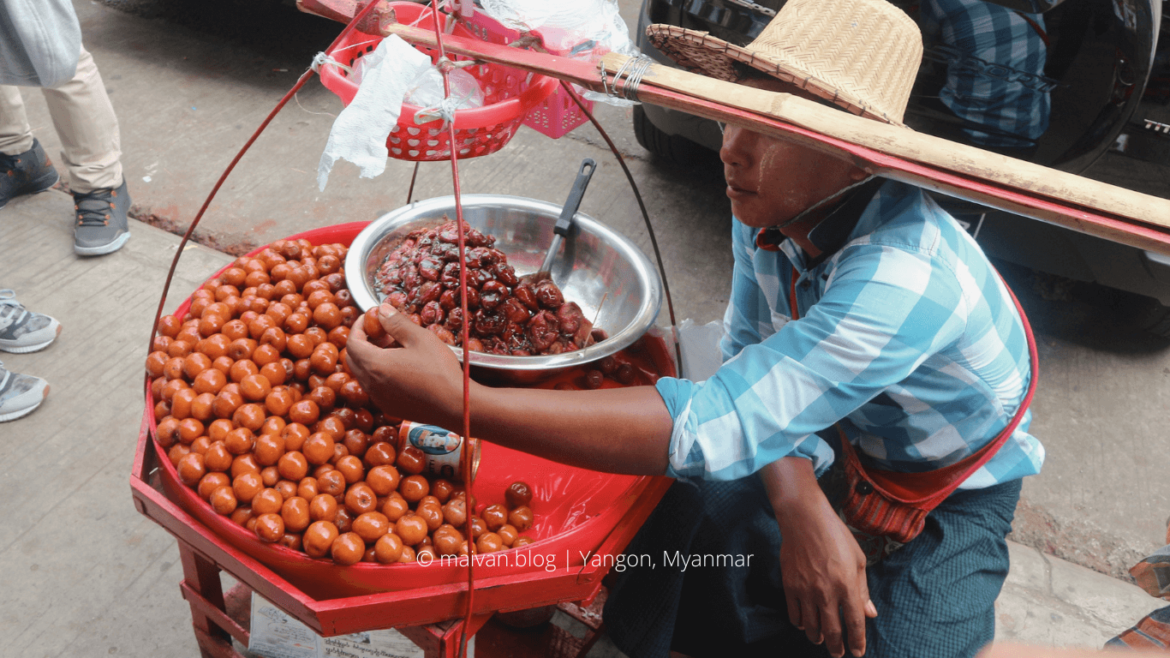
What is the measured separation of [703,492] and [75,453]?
2.09 meters

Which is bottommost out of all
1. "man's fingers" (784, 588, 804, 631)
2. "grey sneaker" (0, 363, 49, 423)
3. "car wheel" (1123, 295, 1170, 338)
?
"grey sneaker" (0, 363, 49, 423)

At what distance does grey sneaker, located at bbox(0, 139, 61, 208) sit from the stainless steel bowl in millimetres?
2423

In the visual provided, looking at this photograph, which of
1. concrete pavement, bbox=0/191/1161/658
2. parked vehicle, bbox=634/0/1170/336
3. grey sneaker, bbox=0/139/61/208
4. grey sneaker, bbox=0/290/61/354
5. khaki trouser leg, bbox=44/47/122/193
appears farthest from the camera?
grey sneaker, bbox=0/139/61/208

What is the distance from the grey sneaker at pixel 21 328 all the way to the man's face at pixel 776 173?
2.68 m

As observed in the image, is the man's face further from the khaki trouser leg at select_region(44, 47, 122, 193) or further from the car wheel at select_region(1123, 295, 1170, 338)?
the khaki trouser leg at select_region(44, 47, 122, 193)

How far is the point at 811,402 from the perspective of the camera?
49.3 inches

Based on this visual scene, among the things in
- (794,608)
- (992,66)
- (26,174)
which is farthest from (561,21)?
(26,174)

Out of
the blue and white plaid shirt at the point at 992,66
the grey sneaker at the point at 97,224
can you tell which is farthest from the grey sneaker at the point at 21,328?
the blue and white plaid shirt at the point at 992,66

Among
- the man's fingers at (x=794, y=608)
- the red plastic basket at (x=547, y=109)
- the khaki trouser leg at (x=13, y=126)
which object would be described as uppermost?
the red plastic basket at (x=547, y=109)

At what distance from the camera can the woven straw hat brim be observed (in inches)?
49.3

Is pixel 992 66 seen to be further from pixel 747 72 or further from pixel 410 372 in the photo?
pixel 410 372

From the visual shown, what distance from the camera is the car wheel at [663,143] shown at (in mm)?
4043

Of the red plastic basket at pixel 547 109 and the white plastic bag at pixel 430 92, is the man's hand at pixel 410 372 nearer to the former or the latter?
the white plastic bag at pixel 430 92

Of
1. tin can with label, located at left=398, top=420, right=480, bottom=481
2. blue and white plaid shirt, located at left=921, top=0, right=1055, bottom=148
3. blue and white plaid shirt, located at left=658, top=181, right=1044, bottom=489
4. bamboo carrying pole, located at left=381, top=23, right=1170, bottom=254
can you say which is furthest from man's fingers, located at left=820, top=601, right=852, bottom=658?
blue and white plaid shirt, located at left=921, top=0, right=1055, bottom=148
